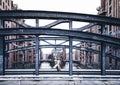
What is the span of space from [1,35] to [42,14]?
3.42 metres

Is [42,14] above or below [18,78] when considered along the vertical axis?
above

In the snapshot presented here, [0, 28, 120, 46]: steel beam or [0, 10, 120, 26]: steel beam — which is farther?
[0, 10, 120, 26]: steel beam

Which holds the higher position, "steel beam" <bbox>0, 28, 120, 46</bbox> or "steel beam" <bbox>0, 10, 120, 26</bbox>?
"steel beam" <bbox>0, 10, 120, 26</bbox>

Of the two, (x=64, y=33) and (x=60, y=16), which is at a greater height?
(x=60, y=16)

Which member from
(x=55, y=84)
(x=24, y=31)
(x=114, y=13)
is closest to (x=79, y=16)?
(x=24, y=31)

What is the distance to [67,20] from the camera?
2036cm

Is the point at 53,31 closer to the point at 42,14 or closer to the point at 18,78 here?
the point at 42,14

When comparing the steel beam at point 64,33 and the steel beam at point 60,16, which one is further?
the steel beam at point 60,16

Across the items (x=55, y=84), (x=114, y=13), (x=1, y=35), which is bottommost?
(x=55, y=84)

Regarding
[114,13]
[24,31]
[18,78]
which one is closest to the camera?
[18,78]

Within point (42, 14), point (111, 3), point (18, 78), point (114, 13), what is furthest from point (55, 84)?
point (111, 3)

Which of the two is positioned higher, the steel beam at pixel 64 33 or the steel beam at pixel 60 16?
the steel beam at pixel 60 16

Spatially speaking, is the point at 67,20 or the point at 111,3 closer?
the point at 67,20

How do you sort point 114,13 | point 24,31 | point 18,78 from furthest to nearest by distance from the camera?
point 114,13 → point 24,31 → point 18,78
